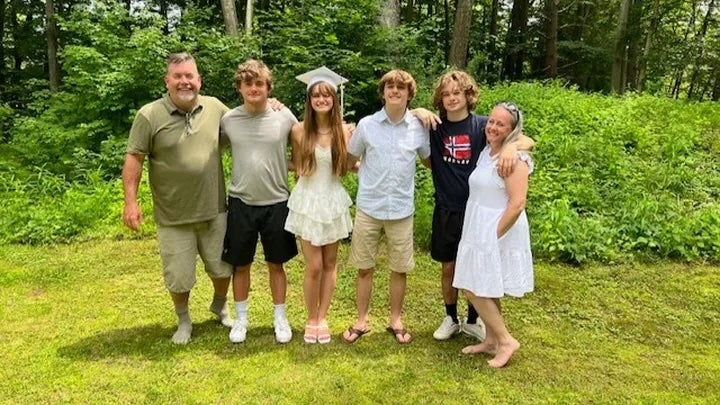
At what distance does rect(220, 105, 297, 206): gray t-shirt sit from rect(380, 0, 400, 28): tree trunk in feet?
19.8

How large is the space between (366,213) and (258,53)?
6.32 meters

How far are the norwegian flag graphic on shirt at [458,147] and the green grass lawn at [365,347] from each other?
1206 millimetres

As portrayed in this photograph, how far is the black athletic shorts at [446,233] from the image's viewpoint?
3.30 metres

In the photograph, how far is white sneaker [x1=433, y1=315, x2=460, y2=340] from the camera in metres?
3.57

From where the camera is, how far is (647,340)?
→ 3562mm

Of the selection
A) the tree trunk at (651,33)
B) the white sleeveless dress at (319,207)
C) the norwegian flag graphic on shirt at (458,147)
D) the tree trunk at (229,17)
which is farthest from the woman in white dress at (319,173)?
the tree trunk at (651,33)

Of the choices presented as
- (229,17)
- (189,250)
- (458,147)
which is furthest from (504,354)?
(229,17)

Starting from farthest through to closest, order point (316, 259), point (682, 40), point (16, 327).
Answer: point (682, 40), point (16, 327), point (316, 259)

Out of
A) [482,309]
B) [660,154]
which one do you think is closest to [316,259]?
[482,309]

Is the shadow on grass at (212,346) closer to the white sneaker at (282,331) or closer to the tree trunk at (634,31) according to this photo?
the white sneaker at (282,331)

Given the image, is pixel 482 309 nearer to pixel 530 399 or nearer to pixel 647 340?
pixel 530 399

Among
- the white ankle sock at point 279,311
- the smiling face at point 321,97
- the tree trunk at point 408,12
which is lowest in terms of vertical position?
the white ankle sock at point 279,311

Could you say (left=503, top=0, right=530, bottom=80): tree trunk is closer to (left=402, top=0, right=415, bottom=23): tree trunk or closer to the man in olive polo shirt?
(left=402, top=0, right=415, bottom=23): tree trunk

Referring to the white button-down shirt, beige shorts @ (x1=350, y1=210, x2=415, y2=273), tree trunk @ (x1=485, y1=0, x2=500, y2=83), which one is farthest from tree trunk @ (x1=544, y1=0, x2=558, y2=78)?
beige shorts @ (x1=350, y1=210, x2=415, y2=273)
